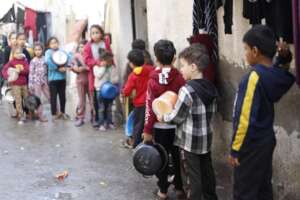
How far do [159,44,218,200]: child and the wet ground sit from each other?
802 mm

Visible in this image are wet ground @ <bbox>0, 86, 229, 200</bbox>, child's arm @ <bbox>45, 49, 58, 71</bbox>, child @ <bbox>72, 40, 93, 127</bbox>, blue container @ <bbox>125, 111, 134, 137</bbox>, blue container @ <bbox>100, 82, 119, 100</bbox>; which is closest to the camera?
wet ground @ <bbox>0, 86, 229, 200</bbox>

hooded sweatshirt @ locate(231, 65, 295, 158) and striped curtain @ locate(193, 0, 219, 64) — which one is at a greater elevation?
striped curtain @ locate(193, 0, 219, 64)

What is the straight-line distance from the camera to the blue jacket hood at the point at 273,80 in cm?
395

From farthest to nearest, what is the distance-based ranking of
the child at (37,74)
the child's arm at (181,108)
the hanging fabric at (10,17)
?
1. the hanging fabric at (10,17)
2. the child at (37,74)
3. the child's arm at (181,108)

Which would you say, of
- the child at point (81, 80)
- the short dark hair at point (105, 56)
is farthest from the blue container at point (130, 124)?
the child at point (81, 80)

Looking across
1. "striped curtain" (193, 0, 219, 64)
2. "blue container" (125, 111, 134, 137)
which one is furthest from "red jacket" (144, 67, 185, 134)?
"blue container" (125, 111, 134, 137)

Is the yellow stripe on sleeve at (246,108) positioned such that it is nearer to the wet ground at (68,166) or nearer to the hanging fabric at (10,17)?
the wet ground at (68,166)

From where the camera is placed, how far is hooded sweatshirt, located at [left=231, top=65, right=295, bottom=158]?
12.9ft

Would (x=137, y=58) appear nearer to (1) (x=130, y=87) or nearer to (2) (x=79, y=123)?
(1) (x=130, y=87)

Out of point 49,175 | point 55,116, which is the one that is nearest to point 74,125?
point 55,116

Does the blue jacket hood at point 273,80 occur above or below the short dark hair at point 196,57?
below

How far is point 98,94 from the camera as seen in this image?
31.0 feet

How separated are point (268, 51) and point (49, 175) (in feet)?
12.4

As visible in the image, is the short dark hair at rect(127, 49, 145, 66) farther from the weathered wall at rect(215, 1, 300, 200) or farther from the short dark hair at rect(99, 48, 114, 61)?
the short dark hair at rect(99, 48, 114, 61)
